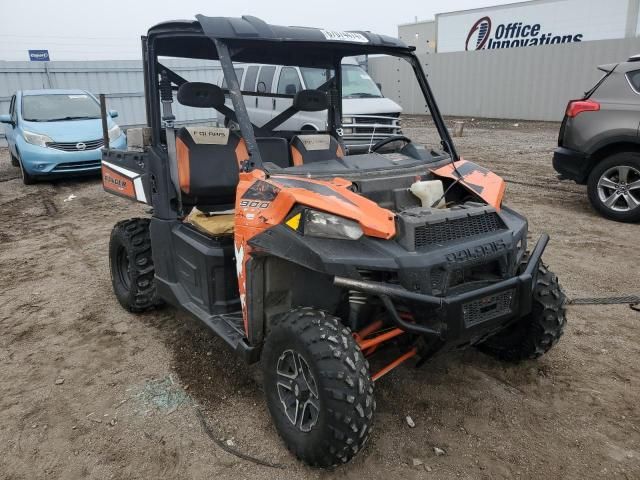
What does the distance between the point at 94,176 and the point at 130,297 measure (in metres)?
6.89

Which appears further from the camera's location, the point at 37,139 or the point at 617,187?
the point at 37,139

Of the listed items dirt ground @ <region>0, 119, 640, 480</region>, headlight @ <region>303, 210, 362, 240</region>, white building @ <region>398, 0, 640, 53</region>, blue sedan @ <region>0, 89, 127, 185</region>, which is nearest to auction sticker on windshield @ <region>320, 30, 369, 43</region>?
headlight @ <region>303, 210, 362, 240</region>

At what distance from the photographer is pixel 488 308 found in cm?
242

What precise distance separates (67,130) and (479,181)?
858 centimetres

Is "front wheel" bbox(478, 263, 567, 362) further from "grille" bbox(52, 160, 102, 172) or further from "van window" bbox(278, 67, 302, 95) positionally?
"grille" bbox(52, 160, 102, 172)

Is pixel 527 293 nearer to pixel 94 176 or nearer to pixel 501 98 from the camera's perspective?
pixel 94 176

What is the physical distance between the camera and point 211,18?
2773 millimetres

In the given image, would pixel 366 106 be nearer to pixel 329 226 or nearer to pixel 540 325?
pixel 540 325

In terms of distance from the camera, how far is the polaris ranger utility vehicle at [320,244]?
229cm

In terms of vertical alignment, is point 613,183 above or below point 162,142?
below

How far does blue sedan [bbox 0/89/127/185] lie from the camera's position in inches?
359

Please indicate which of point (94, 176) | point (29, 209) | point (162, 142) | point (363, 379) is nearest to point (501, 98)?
point (94, 176)

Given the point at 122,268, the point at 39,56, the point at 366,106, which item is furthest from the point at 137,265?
the point at 39,56

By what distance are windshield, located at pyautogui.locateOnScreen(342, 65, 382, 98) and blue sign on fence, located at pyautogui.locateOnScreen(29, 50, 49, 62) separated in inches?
394
